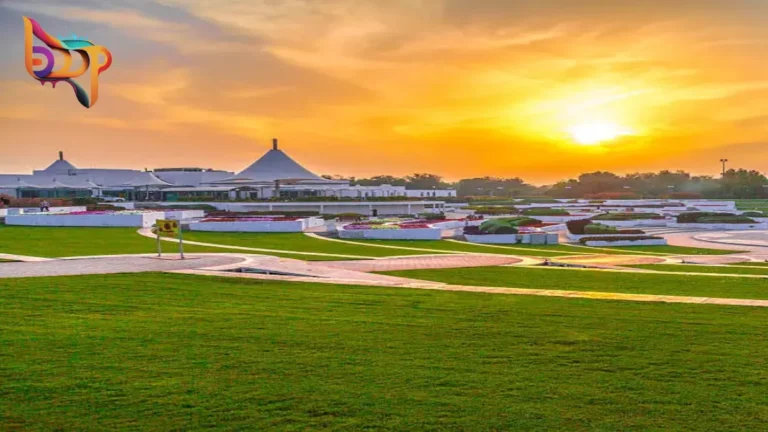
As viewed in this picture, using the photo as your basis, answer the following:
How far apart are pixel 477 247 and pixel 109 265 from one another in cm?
1542

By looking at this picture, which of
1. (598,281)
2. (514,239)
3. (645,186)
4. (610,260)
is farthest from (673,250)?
(645,186)

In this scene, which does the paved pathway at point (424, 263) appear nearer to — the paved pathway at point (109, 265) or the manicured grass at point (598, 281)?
the manicured grass at point (598, 281)

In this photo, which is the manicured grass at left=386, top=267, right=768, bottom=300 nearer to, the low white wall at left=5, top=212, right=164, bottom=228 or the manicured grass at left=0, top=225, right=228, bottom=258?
the manicured grass at left=0, top=225, right=228, bottom=258

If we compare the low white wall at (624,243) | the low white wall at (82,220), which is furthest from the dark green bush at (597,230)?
the low white wall at (82,220)

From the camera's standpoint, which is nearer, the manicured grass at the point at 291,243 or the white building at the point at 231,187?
the manicured grass at the point at 291,243

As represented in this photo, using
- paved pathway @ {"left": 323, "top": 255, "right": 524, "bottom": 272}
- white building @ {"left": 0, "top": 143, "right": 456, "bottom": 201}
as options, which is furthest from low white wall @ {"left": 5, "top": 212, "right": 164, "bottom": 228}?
white building @ {"left": 0, "top": 143, "right": 456, "bottom": 201}

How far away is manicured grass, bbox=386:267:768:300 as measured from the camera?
13703 mm

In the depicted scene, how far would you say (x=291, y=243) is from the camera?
26.5 m

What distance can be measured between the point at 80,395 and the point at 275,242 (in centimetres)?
2083

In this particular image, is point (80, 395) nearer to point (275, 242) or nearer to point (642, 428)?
point (642, 428)

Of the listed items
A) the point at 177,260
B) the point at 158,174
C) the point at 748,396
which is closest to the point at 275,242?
the point at 177,260

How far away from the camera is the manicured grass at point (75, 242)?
2038cm

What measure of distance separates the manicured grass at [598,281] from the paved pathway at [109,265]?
4.78m

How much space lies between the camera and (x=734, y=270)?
18.8 meters
